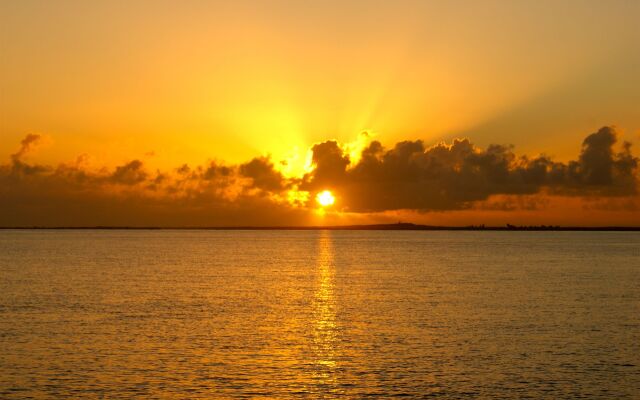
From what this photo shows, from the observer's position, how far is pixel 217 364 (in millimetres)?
45812

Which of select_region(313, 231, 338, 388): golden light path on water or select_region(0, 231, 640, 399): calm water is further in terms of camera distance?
select_region(313, 231, 338, 388): golden light path on water

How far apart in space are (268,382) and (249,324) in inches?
861

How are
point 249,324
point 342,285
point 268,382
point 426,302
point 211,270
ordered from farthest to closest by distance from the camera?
point 211,270 < point 342,285 < point 426,302 < point 249,324 < point 268,382

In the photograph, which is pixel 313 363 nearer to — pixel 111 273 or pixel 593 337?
pixel 593 337

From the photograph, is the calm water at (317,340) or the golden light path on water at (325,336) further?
the golden light path on water at (325,336)

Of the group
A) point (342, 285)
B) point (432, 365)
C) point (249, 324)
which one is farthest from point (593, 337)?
point (342, 285)

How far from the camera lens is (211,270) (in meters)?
135

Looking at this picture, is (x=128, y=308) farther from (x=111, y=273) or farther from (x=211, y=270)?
(x=211, y=270)

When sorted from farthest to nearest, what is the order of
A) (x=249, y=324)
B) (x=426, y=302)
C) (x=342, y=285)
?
(x=342, y=285) < (x=426, y=302) < (x=249, y=324)

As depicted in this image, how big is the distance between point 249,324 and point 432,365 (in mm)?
21570

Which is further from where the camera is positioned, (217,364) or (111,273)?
(111,273)

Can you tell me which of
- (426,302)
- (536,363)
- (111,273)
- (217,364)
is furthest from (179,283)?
(536,363)

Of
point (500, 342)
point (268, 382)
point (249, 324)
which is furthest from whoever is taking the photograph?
point (249, 324)

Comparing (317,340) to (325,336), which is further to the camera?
(325,336)
